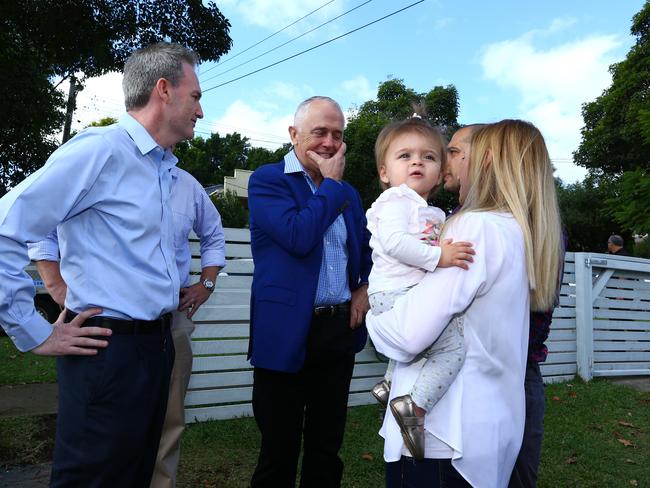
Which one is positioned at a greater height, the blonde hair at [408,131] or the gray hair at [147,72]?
the gray hair at [147,72]

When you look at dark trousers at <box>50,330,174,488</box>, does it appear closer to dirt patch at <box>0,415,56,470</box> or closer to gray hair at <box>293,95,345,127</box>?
gray hair at <box>293,95,345,127</box>

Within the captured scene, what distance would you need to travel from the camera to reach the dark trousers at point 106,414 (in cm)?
186

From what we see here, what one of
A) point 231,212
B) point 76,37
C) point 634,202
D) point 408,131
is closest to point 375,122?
point 231,212

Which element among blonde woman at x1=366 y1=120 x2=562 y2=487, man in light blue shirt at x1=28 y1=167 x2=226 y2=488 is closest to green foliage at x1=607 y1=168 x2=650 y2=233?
man in light blue shirt at x1=28 y1=167 x2=226 y2=488

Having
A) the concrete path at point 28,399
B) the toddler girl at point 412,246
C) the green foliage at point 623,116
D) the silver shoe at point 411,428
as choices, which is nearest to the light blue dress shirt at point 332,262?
the toddler girl at point 412,246

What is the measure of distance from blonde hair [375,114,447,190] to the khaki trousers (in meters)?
1.57

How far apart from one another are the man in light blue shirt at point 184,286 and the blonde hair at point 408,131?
1.12 meters

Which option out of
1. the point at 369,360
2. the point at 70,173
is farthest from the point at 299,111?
the point at 369,360

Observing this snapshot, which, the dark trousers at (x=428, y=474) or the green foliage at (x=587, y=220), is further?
the green foliage at (x=587, y=220)

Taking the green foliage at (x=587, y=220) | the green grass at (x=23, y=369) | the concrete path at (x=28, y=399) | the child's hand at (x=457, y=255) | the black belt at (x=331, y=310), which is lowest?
the concrete path at (x=28, y=399)

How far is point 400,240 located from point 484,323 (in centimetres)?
41

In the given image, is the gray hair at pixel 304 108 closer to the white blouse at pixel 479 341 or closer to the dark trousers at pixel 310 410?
the dark trousers at pixel 310 410

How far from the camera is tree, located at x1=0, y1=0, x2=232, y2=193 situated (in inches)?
241

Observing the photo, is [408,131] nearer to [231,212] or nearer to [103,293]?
[103,293]
